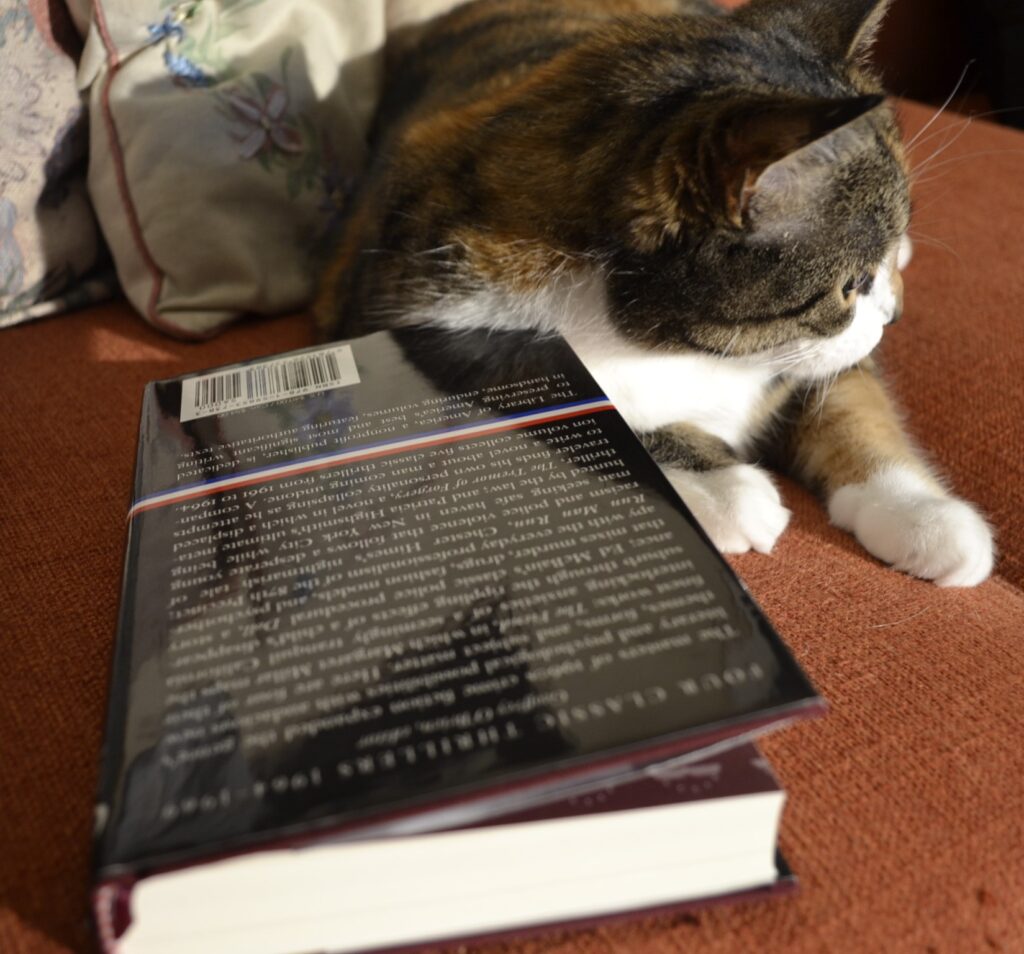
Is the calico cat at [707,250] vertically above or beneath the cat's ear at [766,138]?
beneath

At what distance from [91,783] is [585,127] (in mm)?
637

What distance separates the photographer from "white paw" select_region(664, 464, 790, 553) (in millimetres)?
745

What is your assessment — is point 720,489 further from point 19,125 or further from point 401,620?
point 19,125

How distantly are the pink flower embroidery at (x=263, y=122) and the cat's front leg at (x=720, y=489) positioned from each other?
64 centimetres

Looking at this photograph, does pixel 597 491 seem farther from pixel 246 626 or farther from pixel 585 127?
pixel 585 127

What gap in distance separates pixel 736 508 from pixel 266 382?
1.33ft

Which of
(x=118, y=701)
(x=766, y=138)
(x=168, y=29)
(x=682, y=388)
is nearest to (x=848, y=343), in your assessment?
(x=682, y=388)

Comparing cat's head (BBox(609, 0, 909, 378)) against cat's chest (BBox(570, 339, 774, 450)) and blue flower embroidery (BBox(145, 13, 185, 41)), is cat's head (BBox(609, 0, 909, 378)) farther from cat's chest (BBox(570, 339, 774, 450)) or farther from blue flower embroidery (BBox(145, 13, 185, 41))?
blue flower embroidery (BBox(145, 13, 185, 41))

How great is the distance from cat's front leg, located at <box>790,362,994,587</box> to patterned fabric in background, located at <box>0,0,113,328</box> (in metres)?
0.90

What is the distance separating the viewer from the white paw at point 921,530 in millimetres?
730

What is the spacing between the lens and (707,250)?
0.73m

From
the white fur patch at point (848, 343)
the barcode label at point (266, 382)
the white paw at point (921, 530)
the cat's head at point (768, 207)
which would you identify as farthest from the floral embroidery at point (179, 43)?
the white paw at point (921, 530)

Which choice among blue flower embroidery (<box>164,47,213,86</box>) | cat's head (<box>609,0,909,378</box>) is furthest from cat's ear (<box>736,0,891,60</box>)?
blue flower embroidery (<box>164,47,213,86</box>)

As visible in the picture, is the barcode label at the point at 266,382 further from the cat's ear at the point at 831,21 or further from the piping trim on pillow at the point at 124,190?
the cat's ear at the point at 831,21
